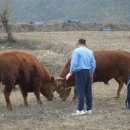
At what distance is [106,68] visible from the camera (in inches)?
754

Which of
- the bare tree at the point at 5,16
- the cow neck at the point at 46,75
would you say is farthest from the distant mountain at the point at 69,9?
the cow neck at the point at 46,75

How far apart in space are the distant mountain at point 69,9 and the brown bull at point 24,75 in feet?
194

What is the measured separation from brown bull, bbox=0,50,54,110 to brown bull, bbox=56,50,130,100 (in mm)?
403

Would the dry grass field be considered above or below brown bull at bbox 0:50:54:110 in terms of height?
below

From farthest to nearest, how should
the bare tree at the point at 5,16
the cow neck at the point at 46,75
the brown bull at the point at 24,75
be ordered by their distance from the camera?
the bare tree at the point at 5,16 < the cow neck at the point at 46,75 < the brown bull at the point at 24,75

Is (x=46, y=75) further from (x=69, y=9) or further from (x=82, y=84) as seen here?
(x=69, y=9)

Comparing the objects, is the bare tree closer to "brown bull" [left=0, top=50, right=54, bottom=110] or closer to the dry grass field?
the dry grass field

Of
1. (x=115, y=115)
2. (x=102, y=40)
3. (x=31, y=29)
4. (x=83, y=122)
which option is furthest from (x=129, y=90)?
(x=31, y=29)

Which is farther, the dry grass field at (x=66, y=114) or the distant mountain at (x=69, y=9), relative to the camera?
the distant mountain at (x=69, y=9)

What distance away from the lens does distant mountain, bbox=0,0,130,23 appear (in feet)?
265

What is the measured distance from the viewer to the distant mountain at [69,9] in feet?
265

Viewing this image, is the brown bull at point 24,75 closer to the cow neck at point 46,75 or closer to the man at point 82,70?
the cow neck at point 46,75

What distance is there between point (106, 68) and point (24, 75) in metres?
3.05

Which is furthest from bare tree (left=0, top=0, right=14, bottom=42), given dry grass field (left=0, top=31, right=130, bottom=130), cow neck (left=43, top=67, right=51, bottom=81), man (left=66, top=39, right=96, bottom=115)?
man (left=66, top=39, right=96, bottom=115)
